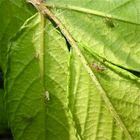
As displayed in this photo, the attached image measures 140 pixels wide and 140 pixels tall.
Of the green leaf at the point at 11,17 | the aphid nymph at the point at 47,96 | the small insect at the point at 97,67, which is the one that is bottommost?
the aphid nymph at the point at 47,96

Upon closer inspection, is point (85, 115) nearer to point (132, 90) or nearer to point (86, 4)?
point (132, 90)

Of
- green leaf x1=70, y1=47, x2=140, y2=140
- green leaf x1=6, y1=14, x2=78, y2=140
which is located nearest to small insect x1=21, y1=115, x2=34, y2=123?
green leaf x1=6, y1=14, x2=78, y2=140

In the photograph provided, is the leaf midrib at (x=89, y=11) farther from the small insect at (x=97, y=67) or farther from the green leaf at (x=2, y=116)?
the green leaf at (x=2, y=116)

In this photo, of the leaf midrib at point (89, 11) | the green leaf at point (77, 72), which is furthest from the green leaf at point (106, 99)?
the leaf midrib at point (89, 11)

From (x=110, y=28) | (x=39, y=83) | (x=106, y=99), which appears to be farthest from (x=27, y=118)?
(x=110, y=28)

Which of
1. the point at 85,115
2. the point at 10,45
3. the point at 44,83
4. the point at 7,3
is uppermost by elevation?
the point at 7,3

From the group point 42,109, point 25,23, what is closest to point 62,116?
point 42,109

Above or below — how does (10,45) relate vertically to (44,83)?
above
